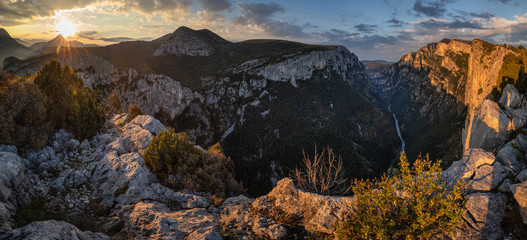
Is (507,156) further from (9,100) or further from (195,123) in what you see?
(195,123)

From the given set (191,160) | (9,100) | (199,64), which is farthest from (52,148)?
(199,64)

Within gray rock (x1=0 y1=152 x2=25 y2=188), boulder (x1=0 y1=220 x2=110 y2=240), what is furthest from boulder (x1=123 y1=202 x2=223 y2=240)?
gray rock (x1=0 y1=152 x2=25 y2=188)

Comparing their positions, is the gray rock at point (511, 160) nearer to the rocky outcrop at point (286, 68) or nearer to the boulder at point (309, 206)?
the boulder at point (309, 206)

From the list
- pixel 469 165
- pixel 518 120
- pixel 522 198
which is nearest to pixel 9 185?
pixel 522 198

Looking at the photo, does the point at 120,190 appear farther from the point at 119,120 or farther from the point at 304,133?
the point at 304,133

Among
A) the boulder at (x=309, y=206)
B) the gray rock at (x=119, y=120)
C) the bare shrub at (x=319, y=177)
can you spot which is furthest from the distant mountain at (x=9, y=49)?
the boulder at (x=309, y=206)

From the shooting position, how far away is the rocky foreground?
7801 millimetres

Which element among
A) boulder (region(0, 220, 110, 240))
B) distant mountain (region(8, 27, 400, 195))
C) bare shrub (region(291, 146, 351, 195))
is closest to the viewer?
boulder (region(0, 220, 110, 240))

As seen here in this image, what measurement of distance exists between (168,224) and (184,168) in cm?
749

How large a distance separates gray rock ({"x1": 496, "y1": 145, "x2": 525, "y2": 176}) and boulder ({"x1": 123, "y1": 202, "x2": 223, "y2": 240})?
12847 mm

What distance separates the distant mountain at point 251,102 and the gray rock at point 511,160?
226 ft

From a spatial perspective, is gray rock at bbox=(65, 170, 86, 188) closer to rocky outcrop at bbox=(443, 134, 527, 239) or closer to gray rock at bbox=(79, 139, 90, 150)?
gray rock at bbox=(79, 139, 90, 150)

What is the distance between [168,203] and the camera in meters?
13.7

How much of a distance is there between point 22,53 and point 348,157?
901 ft
